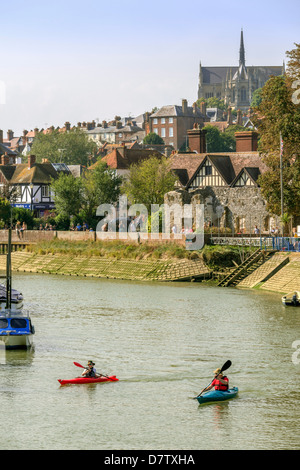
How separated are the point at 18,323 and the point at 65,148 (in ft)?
401

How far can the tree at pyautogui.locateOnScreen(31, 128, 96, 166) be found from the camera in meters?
158

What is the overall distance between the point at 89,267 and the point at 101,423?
4870 cm

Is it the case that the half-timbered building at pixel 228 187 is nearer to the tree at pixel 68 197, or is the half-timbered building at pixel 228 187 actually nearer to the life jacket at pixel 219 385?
the tree at pixel 68 197

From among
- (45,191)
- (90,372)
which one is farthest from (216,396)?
(45,191)

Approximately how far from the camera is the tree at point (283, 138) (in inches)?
2630

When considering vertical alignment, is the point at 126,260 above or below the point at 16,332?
above

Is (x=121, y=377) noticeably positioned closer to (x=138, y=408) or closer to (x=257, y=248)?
(x=138, y=408)

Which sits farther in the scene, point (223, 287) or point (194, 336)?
point (223, 287)

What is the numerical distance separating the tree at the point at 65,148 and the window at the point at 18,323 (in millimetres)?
119915

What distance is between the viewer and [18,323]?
39281 mm

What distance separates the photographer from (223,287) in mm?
63312

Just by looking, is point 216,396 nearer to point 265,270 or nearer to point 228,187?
point 265,270

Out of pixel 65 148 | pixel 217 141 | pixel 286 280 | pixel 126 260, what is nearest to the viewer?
pixel 286 280
